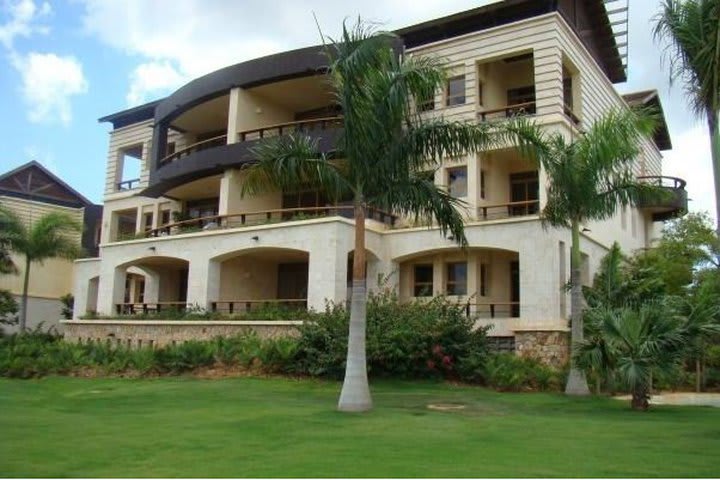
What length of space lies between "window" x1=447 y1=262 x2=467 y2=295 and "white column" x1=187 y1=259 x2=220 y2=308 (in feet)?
28.9

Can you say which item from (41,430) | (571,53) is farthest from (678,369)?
(571,53)

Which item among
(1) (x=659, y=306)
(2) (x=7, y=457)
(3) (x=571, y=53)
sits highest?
(3) (x=571, y=53)

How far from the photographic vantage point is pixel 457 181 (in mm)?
27578

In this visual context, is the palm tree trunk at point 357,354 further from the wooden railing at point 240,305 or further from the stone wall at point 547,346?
the wooden railing at point 240,305

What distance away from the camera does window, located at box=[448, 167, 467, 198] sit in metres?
27.2

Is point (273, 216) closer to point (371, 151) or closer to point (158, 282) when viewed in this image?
point (158, 282)

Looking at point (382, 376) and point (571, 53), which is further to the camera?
point (571, 53)

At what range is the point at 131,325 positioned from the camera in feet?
93.4

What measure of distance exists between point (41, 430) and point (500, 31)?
69.3ft

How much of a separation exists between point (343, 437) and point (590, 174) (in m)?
10.6

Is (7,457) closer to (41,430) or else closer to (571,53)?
(41,430)

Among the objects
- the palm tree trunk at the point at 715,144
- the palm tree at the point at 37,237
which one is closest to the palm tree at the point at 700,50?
the palm tree trunk at the point at 715,144

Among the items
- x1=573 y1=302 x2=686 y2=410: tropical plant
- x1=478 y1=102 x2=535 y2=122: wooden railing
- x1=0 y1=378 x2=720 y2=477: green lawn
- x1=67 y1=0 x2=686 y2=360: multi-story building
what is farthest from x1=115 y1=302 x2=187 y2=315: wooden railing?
x1=573 y1=302 x2=686 y2=410: tropical plant

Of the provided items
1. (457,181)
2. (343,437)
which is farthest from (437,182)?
(343,437)
